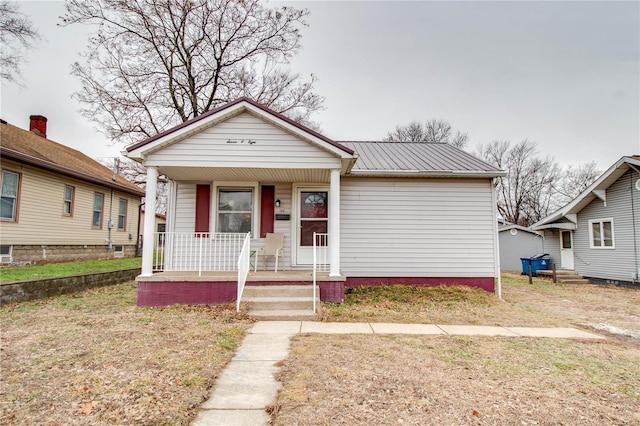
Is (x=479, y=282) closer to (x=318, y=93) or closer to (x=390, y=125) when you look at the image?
(x=318, y=93)

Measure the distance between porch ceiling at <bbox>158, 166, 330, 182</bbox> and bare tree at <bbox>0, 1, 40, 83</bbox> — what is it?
10182 mm

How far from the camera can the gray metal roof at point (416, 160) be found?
8586 mm

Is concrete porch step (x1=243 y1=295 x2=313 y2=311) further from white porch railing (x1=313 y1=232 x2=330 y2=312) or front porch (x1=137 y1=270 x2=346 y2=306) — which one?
white porch railing (x1=313 y1=232 x2=330 y2=312)

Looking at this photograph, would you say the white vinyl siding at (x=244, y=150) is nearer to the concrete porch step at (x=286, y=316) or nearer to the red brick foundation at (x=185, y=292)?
the red brick foundation at (x=185, y=292)

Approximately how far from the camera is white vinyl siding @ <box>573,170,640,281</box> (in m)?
12.1

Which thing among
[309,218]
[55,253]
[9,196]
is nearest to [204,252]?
[309,218]

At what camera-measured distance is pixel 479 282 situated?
344 inches

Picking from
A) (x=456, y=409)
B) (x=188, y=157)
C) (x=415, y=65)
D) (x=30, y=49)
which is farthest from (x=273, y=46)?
(x=456, y=409)

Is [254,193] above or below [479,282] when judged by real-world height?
above

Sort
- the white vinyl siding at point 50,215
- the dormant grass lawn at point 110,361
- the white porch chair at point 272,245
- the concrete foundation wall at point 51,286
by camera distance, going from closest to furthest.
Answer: the dormant grass lawn at point 110,361 → the concrete foundation wall at point 51,286 → the white porch chair at point 272,245 → the white vinyl siding at point 50,215

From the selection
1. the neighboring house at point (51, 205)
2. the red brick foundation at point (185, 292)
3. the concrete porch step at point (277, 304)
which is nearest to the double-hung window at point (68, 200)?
the neighboring house at point (51, 205)

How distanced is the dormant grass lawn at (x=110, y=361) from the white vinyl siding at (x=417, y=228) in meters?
3.77

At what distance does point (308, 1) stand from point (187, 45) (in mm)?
5716

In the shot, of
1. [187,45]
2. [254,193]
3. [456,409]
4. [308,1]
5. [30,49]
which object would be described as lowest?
[456,409]
